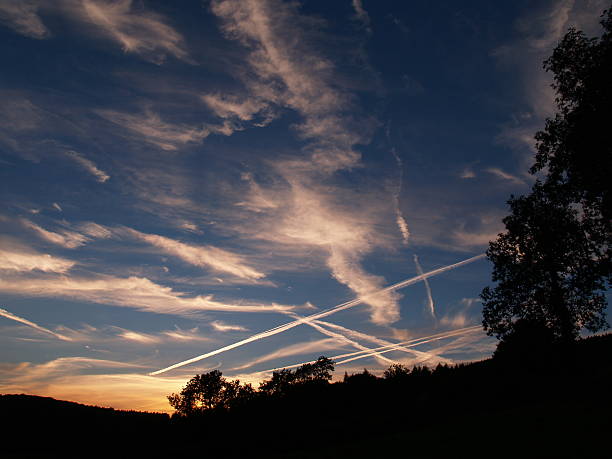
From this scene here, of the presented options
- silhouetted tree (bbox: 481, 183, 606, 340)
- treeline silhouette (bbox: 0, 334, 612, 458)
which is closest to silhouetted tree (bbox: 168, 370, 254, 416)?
treeline silhouette (bbox: 0, 334, 612, 458)

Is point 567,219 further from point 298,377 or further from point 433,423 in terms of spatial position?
point 298,377

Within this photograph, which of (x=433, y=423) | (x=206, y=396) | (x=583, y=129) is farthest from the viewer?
(x=206, y=396)

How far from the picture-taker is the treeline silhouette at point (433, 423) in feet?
65.3

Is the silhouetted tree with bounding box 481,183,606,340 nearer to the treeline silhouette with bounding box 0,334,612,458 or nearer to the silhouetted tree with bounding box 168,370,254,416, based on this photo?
the treeline silhouette with bounding box 0,334,612,458

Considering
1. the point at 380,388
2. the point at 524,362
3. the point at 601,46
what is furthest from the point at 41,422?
the point at 601,46

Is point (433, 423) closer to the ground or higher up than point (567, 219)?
closer to the ground

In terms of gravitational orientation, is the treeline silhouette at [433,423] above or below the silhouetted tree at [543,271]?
below

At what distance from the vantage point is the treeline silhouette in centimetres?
1991

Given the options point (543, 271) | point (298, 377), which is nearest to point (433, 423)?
point (543, 271)

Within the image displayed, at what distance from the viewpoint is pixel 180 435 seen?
69.8 m

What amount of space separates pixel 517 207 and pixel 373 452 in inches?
1047

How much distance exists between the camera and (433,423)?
1332 inches

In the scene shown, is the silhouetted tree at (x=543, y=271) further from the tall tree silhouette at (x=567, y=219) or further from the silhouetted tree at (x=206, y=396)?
the silhouetted tree at (x=206, y=396)

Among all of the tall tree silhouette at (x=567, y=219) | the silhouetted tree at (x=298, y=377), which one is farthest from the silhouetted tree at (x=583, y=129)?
the silhouetted tree at (x=298, y=377)
